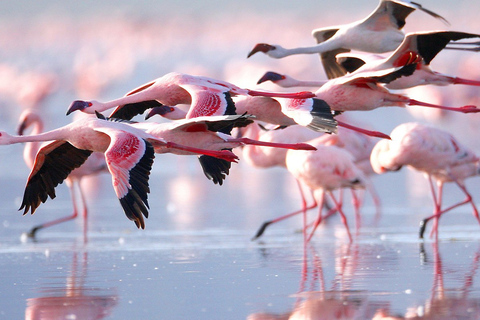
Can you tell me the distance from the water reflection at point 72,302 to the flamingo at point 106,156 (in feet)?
1.71

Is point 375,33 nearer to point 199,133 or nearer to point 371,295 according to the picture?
point 199,133

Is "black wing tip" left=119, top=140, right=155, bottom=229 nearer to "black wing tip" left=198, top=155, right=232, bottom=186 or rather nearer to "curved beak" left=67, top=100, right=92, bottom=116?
"black wing tip" left=198, top=155, right=232, bottom=186

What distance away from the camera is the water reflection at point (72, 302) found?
5926mm

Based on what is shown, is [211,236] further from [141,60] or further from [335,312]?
[141,60]

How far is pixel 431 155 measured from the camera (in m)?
10.9

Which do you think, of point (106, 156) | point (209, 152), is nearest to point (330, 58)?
point (209, 152)

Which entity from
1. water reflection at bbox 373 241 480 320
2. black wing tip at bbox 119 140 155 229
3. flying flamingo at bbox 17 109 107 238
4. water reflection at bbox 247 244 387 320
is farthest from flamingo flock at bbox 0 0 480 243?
water reflection at bbox 373 241 480 320

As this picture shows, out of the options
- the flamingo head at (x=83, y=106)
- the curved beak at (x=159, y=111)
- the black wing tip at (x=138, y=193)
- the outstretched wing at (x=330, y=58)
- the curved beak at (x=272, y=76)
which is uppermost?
the outstretched wing at (x=330, y=58)

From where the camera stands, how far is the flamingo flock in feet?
24.8

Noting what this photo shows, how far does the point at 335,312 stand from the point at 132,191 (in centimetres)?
174

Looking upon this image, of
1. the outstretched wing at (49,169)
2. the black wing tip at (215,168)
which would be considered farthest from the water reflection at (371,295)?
the outstretched wing at (49,169)

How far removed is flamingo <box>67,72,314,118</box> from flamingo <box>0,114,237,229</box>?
37 cm

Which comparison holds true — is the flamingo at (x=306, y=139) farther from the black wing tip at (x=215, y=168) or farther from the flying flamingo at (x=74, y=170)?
the black wing tip at (x=215, y=168)

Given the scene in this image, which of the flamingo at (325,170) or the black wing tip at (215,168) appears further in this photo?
the flamingo at (325,170)
